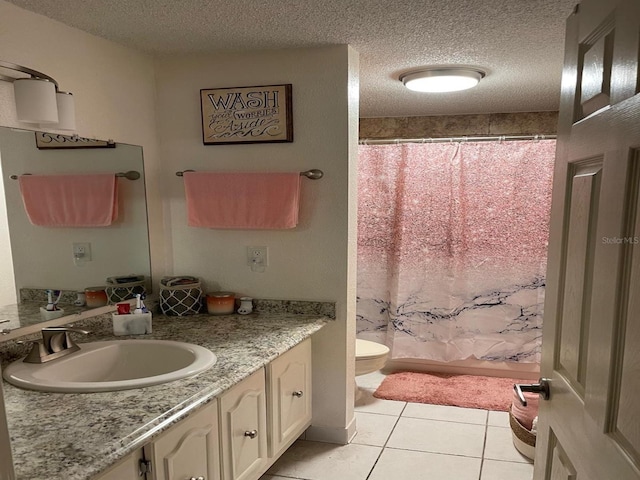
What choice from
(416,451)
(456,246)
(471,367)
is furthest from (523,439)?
(456,246)

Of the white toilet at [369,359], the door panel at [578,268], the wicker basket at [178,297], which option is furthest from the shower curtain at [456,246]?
the door panel at [578,268]

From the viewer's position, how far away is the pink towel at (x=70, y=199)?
180 centimetres

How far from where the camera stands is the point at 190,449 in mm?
1462

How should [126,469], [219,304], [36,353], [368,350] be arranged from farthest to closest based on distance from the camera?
[368,350]
[219,304]
[36,353]
[126,469]

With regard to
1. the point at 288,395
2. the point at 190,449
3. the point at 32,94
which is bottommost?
the point at 288,395

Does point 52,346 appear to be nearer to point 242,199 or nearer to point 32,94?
point 32,94

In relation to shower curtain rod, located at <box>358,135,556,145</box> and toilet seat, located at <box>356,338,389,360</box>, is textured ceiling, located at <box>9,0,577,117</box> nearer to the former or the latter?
shower curtain rod, located at <box>358,135,556,145</box>

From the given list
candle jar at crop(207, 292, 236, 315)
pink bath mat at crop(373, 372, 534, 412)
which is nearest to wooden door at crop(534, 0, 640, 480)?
candle jar at crop(207, 292, 236, 315)

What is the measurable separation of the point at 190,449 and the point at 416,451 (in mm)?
1463

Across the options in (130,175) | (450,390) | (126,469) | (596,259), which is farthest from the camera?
(450,390)

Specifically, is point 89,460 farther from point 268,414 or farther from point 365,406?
point 365,406

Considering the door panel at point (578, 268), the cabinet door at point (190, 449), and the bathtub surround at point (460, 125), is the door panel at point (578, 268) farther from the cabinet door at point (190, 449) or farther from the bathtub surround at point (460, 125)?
the bathtub surround at point (460, 125)

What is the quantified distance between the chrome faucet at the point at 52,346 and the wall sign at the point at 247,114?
114 cm

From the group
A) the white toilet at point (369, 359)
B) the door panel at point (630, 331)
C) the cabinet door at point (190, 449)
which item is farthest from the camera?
the white toilet at point (369, 359)
